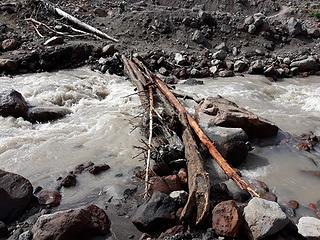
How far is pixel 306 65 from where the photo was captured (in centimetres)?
1090

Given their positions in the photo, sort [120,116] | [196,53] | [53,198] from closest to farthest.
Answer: [53,198]
[120,116]
[196,53]

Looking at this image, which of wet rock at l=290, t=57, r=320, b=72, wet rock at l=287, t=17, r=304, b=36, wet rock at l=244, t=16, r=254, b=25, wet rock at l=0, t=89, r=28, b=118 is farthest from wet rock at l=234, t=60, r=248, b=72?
wet rock at l=0, t=89, r=28, b=118

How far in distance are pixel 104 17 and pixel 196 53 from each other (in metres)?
3.48

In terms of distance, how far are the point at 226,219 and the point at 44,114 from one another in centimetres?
444

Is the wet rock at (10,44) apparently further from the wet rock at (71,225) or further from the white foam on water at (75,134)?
the wet rock at (71,225)

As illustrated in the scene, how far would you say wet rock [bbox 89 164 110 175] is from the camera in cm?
575

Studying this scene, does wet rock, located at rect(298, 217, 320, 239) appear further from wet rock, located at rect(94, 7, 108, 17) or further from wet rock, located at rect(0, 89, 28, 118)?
wet rock, located at rect(94, 7, 108, 17)

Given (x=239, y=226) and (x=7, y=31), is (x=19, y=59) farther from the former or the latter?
(x=239, y=226)

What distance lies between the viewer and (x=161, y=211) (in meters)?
4.56

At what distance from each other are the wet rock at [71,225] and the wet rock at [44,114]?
132 inches

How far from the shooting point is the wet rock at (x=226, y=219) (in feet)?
13.8

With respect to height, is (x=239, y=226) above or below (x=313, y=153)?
above

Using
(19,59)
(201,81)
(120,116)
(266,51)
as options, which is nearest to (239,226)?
(120,116)

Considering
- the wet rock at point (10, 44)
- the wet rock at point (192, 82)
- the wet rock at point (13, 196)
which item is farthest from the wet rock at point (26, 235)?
the wet rock at point (10, 44)
